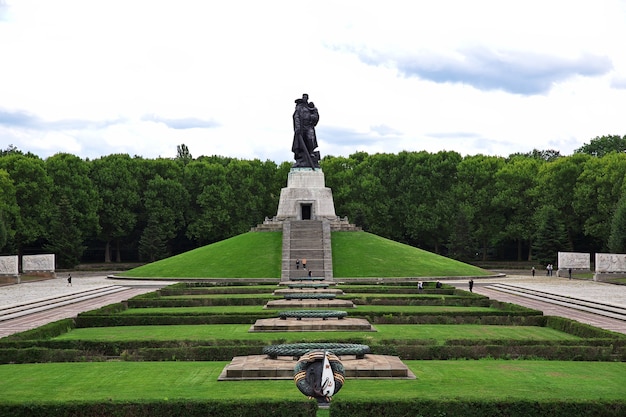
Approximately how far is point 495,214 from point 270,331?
6017 cm

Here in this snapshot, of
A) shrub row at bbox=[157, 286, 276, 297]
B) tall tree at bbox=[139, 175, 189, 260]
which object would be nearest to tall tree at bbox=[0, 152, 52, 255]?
tall tree at bbox=[139, 175, 189, 260]

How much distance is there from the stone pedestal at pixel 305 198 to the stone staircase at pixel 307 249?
2.50 metres

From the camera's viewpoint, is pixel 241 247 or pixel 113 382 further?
pixel 241 247

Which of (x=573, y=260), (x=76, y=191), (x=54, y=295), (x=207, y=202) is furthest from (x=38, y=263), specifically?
(x=573, y=260)

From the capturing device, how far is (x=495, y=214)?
81750 mm

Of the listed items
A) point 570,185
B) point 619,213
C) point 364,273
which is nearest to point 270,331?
point 364,273

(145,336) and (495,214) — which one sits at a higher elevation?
(495,214)

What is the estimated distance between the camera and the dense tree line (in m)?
72.1

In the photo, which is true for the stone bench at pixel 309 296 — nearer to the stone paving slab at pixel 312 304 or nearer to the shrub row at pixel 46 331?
the stone paving slab at pixel 312 304

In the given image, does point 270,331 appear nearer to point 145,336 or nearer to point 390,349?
point 145,336

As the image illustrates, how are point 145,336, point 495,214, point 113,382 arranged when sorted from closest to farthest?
point 113,382 < point 145,336 < point 495,214

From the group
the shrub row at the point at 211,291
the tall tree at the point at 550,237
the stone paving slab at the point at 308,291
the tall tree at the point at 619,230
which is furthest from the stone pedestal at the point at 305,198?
the tall tree at the point at 619,230

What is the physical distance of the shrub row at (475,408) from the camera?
46.2 feet

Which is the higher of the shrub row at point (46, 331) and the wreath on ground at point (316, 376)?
the wreath on ground at point (316, 376)
